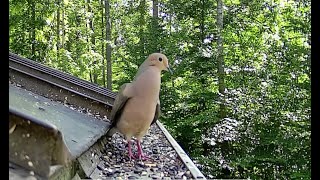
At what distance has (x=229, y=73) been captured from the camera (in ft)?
19.4

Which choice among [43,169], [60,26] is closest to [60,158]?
[43,169]

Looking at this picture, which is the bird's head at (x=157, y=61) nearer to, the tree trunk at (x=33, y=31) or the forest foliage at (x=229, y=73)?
the forest foliage at (x=229, y=73)

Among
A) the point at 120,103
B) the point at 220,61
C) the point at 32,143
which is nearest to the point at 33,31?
the point at 220,61

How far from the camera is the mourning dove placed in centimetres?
139

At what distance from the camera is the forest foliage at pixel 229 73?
5.07 m

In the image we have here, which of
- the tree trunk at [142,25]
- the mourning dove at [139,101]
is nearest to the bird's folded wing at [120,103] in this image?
the mourning dove at [139,101]

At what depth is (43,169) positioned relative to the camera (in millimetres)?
487

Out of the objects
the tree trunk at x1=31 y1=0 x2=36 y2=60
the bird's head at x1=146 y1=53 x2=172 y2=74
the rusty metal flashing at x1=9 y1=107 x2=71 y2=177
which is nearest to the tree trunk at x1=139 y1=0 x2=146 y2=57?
the tree trunk at x1=31 y1=0 x2=36 y2=60

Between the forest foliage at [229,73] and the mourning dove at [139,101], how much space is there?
362 centimetres

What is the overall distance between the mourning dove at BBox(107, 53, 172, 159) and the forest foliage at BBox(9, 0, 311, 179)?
11.9ft

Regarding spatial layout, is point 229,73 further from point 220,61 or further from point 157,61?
point 157,61

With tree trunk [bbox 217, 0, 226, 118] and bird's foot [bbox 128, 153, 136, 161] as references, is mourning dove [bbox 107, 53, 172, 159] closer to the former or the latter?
bird's foot [bbox 128, 153, 136, 161]

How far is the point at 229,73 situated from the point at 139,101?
464 cm

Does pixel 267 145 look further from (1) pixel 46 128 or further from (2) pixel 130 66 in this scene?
(1) pixel 46 128
